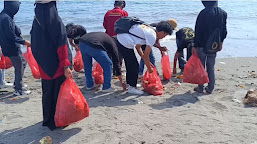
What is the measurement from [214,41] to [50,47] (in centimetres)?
286

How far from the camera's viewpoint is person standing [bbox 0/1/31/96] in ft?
15.5

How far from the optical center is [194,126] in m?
3.75

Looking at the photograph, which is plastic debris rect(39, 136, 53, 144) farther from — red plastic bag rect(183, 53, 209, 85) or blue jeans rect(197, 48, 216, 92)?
blue jeans rect(197, 48, 216, 92)

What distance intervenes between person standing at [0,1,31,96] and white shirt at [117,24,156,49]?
1.73m

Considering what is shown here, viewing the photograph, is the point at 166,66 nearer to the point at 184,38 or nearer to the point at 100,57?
the point at 184,38

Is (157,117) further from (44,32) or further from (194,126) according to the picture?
(44,32)

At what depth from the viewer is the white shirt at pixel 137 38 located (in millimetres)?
4395

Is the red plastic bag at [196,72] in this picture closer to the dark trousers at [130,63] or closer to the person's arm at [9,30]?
the dark trousers at [130,63]

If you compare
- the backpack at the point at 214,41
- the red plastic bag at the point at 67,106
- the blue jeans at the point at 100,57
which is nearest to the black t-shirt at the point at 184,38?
the backpack at the point at 214,41

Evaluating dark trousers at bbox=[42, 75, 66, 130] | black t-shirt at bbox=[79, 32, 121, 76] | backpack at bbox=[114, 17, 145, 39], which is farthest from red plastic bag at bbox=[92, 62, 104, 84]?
dark trousers at bbox=[42, 75, 66, 130]

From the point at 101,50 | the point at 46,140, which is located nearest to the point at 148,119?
the point at 46,140

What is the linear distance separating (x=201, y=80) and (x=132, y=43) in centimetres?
142

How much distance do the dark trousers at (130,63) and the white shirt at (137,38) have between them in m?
0.18

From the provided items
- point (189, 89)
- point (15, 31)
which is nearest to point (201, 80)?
point (189, 89)
